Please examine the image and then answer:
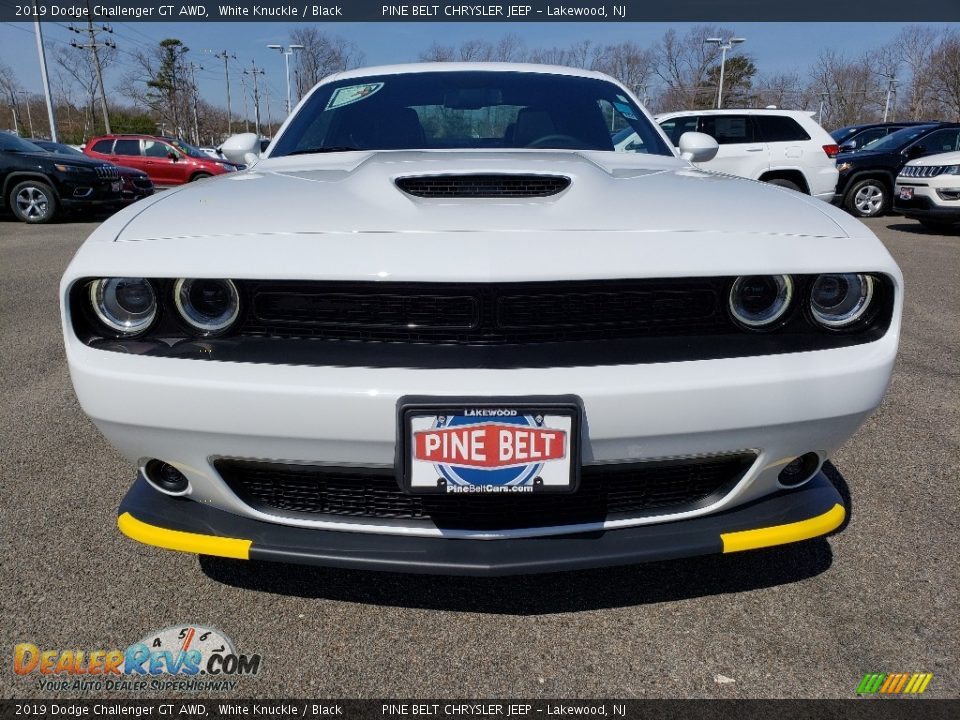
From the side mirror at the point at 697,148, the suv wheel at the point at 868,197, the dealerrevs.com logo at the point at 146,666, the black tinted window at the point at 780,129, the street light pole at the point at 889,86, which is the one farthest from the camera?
the street light pole at the point at 889,86

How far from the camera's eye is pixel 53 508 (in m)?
2.31

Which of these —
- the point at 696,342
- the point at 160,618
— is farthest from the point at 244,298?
the point at 696,342

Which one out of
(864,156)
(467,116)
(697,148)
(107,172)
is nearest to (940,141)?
(864,156)

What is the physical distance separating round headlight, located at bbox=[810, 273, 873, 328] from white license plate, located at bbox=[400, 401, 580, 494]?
71 cm

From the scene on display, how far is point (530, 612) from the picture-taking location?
183 cm

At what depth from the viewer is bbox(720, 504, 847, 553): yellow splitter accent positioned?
63.3 inches

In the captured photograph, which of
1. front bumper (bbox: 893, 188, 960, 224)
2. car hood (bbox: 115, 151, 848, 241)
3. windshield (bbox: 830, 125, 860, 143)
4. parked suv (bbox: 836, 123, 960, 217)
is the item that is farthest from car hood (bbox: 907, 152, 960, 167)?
car hood (bbox: 115, 151, 848, 241)

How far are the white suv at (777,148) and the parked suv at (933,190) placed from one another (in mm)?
1088

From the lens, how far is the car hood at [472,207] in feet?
4.98

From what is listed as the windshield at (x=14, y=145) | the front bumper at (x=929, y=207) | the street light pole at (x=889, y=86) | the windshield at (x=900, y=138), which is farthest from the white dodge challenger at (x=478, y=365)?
the street light pole at (x=889, y=86)

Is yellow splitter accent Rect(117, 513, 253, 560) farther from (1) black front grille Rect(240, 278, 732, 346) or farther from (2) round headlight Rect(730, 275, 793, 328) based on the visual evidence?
(2) round headlight Rect(730, 275, 793, 328)

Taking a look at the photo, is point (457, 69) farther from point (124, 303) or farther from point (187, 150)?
point (187, 150)

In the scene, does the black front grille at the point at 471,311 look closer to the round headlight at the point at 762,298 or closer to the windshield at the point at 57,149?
the round headlight at the point at 762,298

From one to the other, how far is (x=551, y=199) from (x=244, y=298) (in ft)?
2.43
